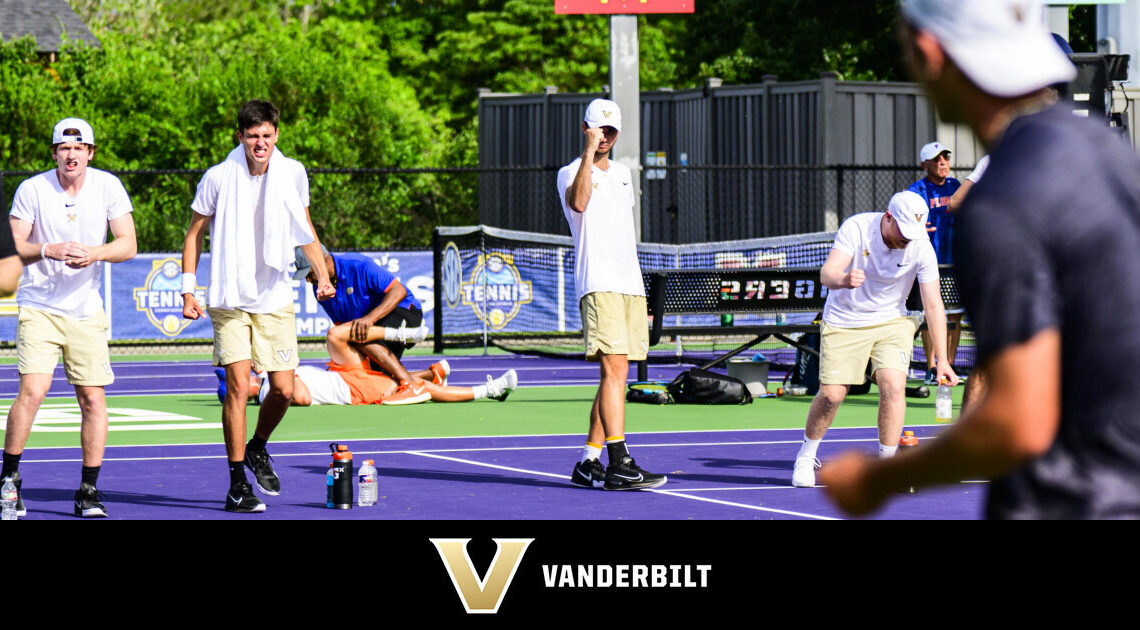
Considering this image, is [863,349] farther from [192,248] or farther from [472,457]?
[192,248]

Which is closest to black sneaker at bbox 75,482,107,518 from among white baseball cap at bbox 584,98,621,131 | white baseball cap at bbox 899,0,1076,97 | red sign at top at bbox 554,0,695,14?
white baseball cap at bbox 584,98,621,131

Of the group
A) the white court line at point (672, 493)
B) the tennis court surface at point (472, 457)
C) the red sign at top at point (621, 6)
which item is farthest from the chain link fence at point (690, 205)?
the white court line at point (672, 493)

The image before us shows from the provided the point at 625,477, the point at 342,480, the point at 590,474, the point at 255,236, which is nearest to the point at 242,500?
the point at 342,480

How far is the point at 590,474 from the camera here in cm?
893

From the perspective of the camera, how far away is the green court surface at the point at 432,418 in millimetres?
12156

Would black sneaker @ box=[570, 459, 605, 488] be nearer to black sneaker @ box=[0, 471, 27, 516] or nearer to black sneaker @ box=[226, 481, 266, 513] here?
black sneaker @ box=[226, 481, 266, 513]

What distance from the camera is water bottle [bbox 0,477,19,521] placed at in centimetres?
779

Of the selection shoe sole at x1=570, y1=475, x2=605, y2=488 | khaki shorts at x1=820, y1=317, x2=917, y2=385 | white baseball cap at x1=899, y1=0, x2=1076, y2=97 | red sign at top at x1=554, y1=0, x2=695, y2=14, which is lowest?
shoe sole at x1=570, y1=475, x2=605, y2=488

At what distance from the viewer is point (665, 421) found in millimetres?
13094

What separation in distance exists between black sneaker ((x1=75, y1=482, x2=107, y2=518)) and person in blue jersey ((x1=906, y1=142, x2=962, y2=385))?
7.46 metres

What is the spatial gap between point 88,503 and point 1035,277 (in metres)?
6.54

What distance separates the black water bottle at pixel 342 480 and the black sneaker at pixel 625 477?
1.48 meters
